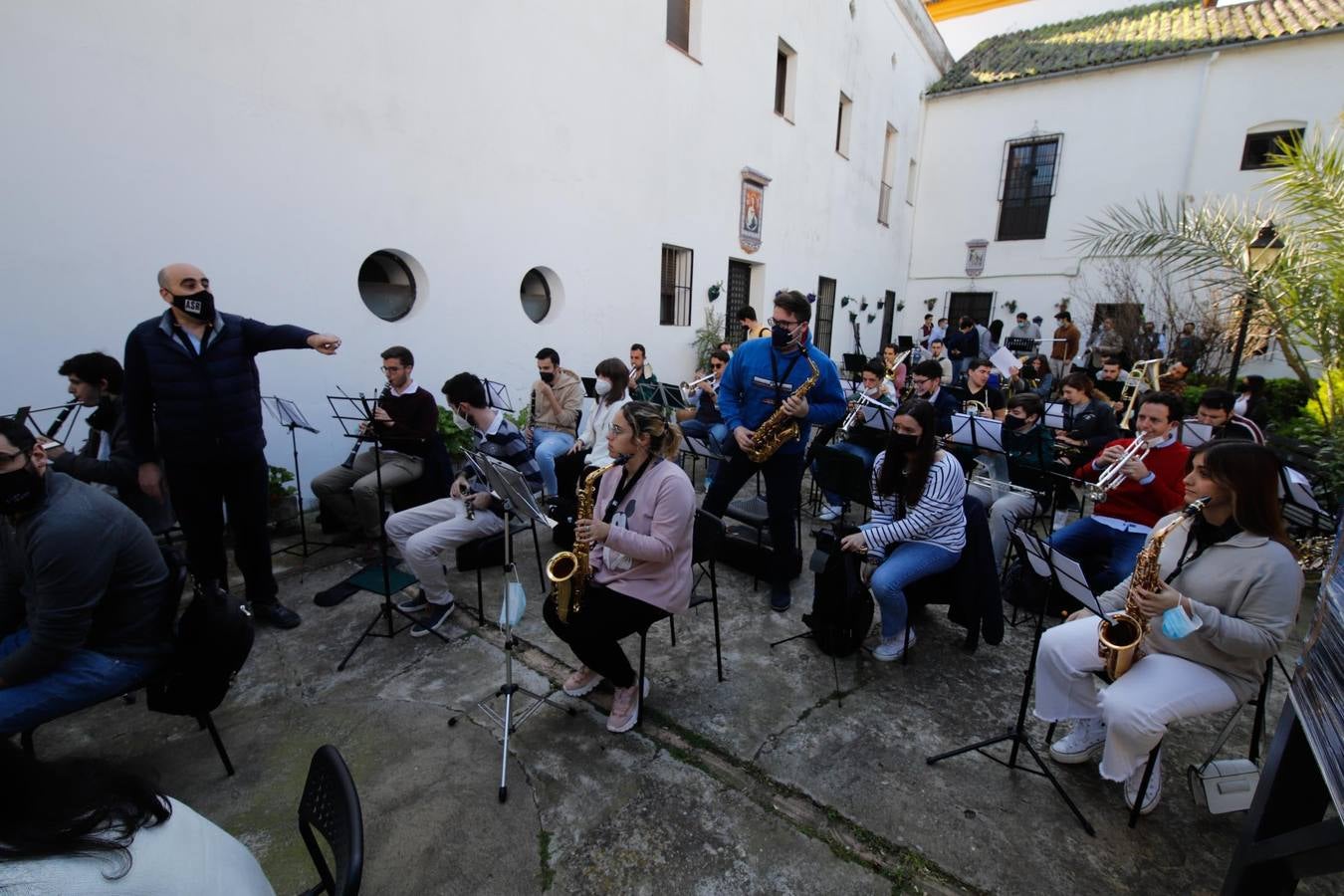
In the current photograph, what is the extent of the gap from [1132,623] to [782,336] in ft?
7.60

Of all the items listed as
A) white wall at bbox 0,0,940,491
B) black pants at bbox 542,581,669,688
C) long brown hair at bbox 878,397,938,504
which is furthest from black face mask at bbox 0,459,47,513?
long brown hair at bbox 878,397,938,504

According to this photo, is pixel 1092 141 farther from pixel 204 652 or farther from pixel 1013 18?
pixel 204 652

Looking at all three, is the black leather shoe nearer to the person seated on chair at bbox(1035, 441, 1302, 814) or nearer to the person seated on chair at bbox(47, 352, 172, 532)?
the person seated on chair at bbox(47, 352, 172, 532)

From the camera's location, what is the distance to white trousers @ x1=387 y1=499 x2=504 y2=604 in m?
3.62

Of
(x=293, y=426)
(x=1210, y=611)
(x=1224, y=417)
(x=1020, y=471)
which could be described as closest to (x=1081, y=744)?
(x=1210, y=611)

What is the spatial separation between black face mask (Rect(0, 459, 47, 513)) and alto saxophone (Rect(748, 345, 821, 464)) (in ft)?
10.6

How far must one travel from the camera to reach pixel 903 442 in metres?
3.35

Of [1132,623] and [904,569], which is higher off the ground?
[1132,623]

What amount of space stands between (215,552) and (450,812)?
2515 mm

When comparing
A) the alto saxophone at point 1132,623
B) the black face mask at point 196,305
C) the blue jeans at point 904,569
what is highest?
the black face mask at point 196,305

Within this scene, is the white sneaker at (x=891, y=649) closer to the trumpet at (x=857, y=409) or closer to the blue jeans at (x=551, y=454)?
the trumpet at (x=857, y=409)

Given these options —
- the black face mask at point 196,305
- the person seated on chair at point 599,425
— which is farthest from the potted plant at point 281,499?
the person seated on chair at point 599,425

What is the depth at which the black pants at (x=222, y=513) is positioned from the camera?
3.56 m

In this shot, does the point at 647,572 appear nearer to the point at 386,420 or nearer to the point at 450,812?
the point at 450,812
